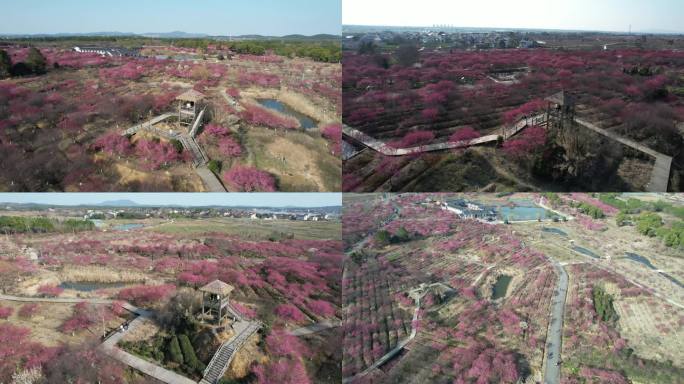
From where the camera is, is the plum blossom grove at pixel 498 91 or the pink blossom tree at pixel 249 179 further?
the plum blossom grove at pixel 498 91

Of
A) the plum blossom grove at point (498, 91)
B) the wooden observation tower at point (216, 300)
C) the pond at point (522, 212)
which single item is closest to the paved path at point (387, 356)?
the wooden observation tower at point (216, 300)

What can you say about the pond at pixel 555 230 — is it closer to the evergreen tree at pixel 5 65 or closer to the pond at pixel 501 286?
the pond at pixel 501 286

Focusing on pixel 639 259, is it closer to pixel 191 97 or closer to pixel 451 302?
pixel 451 302

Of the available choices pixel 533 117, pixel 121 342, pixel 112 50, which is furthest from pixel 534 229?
pixel 112 50

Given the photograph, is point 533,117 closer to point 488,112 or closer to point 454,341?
point 488,112

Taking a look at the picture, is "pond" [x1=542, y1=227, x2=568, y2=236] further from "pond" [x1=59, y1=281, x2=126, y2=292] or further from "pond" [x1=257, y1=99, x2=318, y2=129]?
"pond" [x1=59, y1=281, x2=126, y2=292]

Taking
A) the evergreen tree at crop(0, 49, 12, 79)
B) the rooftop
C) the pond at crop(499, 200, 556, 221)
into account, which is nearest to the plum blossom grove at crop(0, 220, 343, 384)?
the pond at crop(499, 200, 556, 221)
